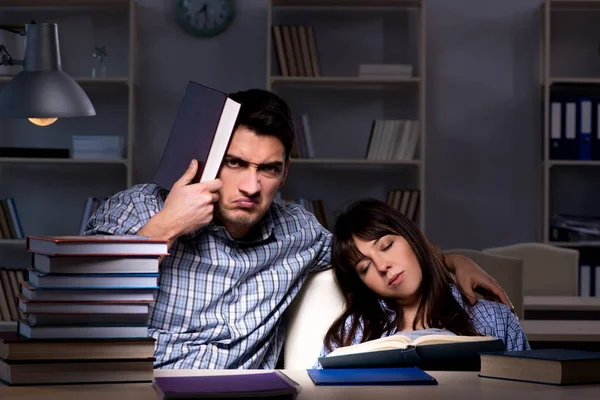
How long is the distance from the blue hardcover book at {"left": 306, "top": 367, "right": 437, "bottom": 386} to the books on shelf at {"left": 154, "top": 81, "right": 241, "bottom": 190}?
1.70 ft

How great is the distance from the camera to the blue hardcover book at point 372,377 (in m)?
1.45

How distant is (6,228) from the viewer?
4535mm

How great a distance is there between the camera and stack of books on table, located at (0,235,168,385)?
139 centimetres

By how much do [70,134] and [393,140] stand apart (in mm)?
1679

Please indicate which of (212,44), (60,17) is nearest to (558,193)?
(212,44)

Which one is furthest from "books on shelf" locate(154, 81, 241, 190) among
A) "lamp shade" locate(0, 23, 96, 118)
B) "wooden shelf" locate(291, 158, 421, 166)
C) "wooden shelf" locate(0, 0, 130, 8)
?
"wooden shelf" locate(0, 0, 130, 8)

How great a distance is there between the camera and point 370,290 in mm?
2092

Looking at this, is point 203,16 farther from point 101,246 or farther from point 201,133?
point 101,246

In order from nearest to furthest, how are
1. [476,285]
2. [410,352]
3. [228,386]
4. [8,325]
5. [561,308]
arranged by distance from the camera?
[228,386], [410,352], [476,285], [561,308], [8,325]

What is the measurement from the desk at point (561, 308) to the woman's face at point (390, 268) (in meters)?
1.48

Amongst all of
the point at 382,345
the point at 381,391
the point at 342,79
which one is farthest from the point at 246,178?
the point at 342,79

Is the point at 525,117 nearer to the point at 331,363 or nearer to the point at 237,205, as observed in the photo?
the point at 237,205

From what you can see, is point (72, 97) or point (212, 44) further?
point (212, 44)

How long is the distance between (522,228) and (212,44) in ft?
6.23
